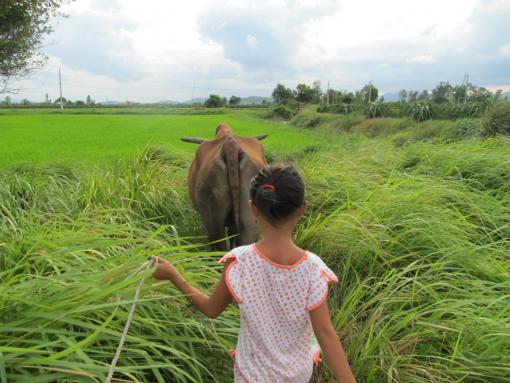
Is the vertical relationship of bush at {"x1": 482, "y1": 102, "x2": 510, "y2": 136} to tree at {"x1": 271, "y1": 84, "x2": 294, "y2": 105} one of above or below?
below

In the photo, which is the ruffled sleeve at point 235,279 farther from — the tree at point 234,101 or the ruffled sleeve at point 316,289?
the tree at point 234,101

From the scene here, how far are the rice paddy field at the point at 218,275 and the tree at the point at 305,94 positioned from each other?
1490 inches

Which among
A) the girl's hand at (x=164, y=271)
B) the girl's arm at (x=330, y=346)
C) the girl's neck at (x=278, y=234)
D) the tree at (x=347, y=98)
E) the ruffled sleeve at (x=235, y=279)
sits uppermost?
the tree at (x=347, y=98)

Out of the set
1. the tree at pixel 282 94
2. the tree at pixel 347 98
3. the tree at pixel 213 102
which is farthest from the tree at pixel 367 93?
the tree at pixel 213 102

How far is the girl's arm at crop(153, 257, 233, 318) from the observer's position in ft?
5.18

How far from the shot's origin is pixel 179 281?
1.73m

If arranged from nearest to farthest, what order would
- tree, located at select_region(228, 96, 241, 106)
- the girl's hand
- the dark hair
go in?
1. the dark hair
2. the girl's hand
3. tree, located at select_region(228, 96, 241, 106)

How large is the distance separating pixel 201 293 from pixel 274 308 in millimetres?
372

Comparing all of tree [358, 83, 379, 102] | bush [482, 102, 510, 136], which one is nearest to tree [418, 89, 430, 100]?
tree [358, 83, 379, 102]

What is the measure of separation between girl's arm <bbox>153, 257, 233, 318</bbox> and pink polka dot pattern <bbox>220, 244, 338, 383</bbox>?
8cm

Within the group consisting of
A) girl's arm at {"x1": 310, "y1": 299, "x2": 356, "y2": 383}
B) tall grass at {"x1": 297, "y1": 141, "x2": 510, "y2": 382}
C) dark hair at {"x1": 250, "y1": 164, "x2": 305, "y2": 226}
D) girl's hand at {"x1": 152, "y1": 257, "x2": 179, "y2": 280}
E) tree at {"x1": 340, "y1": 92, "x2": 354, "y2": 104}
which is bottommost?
tall grass at {"x1": 297, "y1": 141, "x2": 510, "y2": 382}

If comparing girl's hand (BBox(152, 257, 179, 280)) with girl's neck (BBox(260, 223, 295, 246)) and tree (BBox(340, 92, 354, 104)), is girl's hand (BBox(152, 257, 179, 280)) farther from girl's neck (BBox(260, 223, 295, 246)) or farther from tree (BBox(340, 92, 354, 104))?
tree (BBox(340, 92, 354, 104))

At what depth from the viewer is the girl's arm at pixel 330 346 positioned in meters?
1.44

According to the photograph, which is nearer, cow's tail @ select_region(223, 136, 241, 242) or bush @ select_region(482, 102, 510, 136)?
cow's tail @ select_region(223, 136, 241, 242)
